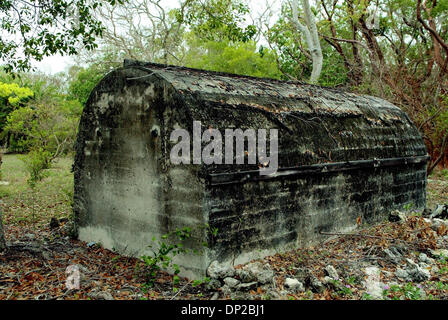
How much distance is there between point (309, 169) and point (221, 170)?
6.46 ft

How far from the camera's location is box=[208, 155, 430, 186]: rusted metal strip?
5609mm

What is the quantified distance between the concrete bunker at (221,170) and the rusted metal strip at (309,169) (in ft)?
0.07

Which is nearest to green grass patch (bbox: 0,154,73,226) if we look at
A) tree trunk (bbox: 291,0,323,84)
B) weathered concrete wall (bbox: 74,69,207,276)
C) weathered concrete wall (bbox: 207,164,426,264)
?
weathered concrete wall (bbox: 74,69,207,276)

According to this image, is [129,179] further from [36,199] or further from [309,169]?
[36,199]

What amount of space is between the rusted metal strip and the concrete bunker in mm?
21

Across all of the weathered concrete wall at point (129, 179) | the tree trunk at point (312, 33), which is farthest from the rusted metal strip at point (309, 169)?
the tree trunk at point (312, 33)

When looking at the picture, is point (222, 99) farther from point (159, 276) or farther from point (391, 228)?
point (391, 228)

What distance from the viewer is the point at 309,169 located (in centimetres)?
691

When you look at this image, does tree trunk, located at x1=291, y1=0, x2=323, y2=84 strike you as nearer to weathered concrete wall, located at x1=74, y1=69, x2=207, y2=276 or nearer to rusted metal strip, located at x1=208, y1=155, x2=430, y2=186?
rusted metal strip, located at x1=208, y1=155, x2=430, y2=186

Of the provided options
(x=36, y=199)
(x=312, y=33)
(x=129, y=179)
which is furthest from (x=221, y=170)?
(x=312, y=33)

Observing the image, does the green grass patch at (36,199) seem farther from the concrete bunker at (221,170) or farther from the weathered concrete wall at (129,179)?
the concrete bunker at (221,170)

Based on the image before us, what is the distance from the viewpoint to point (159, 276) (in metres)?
5.96

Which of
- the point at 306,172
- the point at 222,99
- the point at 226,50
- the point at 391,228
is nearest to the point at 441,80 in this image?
the point at 391,228

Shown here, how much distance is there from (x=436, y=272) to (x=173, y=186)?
4226 millimetres
